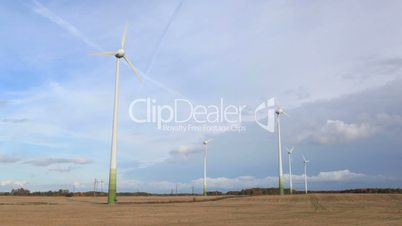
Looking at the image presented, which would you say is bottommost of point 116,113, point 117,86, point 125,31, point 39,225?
point 39,225

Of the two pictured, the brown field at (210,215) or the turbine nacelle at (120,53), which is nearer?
the brown field at (210,215)

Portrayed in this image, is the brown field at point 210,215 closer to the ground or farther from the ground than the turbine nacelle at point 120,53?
closer to the ground

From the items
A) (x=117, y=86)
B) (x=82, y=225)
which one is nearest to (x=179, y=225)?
(x=82, y=225)

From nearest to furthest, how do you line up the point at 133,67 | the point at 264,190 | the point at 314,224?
the point at 314,224
the point at 133,67
the point at 264,190

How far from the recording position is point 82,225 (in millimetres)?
29766

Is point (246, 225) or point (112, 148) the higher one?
point (112, 148)

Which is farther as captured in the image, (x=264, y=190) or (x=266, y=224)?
(x=264, y=190)

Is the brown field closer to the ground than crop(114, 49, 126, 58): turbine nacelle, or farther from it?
closer to the ground

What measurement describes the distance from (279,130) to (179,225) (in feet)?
264

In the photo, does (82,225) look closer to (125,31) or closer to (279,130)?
(125,31)

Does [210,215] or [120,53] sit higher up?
[120,53]

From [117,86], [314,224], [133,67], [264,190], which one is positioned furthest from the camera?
[264,190]

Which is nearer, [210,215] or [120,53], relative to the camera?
[210,215]

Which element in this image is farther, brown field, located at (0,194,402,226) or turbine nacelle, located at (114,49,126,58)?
turbine nacelle, located at (114,49,126,58)
